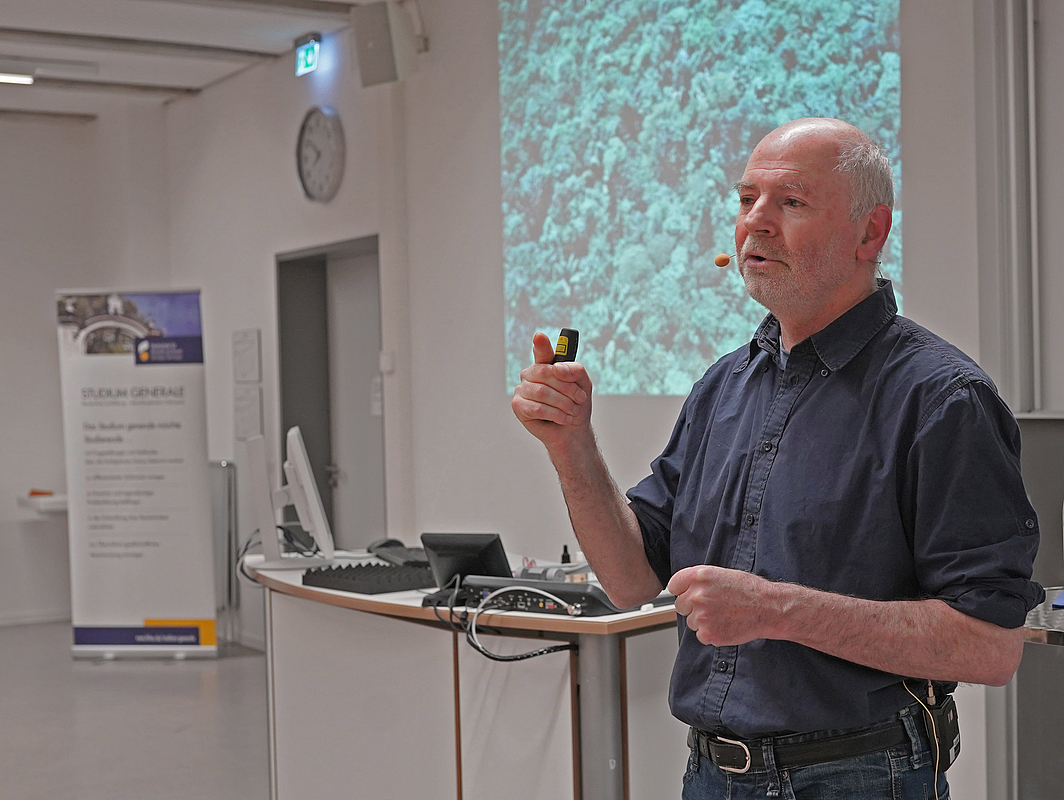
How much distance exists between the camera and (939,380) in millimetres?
1284

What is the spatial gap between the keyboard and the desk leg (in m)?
0.66

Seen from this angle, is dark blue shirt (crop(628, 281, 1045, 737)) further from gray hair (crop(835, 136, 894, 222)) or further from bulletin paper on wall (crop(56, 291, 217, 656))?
bulletin paper on wall (crop(56, 291, 217, 656))

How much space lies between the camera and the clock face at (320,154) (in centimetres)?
586

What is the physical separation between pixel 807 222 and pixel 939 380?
0.81 ft

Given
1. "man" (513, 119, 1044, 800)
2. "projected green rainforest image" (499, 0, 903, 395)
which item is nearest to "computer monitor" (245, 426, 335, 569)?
"projected green rainforest image" (499, 0, 903, 395)

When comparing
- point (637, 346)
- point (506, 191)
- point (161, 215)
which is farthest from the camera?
point (161, 215)

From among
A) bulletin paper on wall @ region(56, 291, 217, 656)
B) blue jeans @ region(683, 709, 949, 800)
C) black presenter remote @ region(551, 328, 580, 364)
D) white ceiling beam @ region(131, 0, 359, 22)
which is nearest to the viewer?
blue jeans @ region(683, 709, 949, 800)

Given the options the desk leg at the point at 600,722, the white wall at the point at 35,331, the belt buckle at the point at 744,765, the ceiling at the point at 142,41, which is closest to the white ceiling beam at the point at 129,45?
the ceiling at the point at 142,41

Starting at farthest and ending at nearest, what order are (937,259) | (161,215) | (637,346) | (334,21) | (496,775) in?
(161,215) < (334,21) < (637,346) < (937,259) < (496,775)

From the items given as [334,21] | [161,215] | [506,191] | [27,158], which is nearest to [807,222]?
[506,191]

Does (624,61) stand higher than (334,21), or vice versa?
(334,21)

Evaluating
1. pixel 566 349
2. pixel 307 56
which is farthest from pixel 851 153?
pixel 307 56

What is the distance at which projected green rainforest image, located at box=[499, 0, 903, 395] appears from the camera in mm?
3406

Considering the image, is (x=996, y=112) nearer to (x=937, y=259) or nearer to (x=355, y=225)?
(x=937, y=259)
